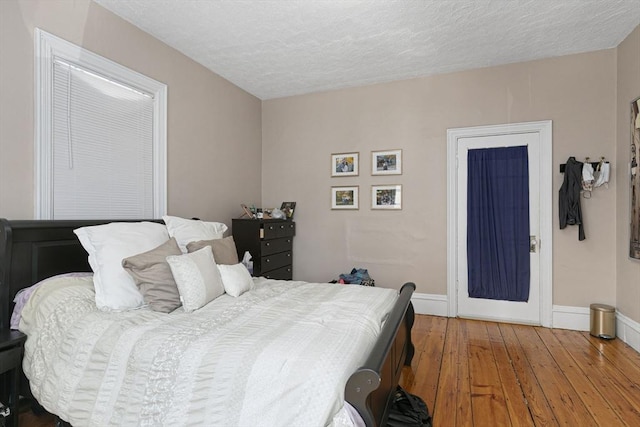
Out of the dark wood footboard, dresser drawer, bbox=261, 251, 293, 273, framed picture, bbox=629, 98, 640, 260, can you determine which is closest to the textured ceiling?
framed picture, bbox=629, 98, 640, 260

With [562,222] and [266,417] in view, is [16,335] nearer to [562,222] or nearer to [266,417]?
[266,417]

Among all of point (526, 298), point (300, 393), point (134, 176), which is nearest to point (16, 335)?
point (134, 176)

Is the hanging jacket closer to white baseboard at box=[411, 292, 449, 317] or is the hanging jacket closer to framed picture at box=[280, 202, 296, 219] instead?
white baseboard at box=[411, 292, 449, 317]

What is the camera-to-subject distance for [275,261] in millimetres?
4172

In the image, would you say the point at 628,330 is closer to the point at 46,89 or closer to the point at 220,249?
the point at 220,249

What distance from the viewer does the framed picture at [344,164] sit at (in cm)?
439

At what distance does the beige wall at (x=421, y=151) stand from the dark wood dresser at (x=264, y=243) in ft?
1.53

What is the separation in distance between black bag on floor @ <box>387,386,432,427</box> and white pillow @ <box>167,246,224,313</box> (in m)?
1.30

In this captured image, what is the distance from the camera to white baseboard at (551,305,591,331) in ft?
11.3

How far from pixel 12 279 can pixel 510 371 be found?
3496mm

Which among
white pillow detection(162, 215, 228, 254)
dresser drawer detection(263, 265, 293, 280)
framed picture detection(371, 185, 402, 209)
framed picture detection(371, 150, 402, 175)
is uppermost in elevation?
framed picture detection(371, 150, 402, 175)

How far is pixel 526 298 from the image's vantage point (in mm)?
3680

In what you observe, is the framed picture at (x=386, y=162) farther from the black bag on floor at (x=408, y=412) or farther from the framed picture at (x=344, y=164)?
the black bag on floor at (x=408, y=412)

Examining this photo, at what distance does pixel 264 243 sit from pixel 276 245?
291 mm
